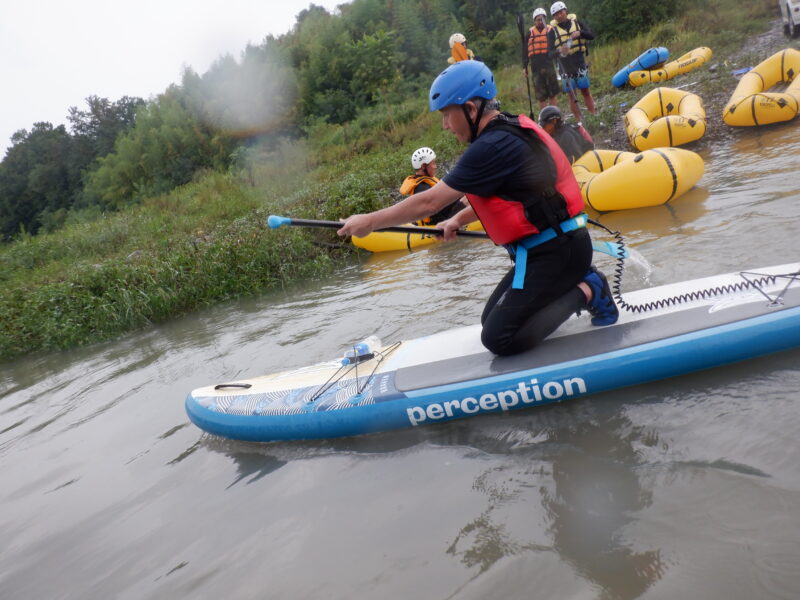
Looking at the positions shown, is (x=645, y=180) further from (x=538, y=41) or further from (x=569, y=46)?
(x=538, y=41)

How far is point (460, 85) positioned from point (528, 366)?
1413 millimetres

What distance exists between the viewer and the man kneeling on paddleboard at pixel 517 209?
8.96 feet

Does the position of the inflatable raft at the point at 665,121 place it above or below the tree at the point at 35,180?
below

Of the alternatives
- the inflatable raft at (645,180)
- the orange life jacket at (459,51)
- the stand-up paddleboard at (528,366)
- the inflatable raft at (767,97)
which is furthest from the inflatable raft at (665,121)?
the stand-up paddleboard at (528,366)

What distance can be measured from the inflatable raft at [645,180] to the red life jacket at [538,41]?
3.28m

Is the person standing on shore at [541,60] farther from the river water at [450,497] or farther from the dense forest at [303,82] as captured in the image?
the dense forest at [303,82]

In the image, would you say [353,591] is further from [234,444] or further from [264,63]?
[264,63]

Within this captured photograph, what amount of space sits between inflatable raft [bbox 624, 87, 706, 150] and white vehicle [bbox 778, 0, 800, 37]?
178 inches

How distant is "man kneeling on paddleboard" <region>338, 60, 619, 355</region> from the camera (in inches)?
108

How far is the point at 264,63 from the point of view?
24641 millimetres

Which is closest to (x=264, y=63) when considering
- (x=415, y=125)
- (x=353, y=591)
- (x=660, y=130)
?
(x=415, y=125)

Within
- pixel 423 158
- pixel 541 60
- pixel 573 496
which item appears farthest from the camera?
pixel 541 60

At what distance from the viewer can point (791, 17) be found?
Answer: 1113 centimetres

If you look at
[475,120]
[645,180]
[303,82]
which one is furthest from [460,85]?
[303,82]
